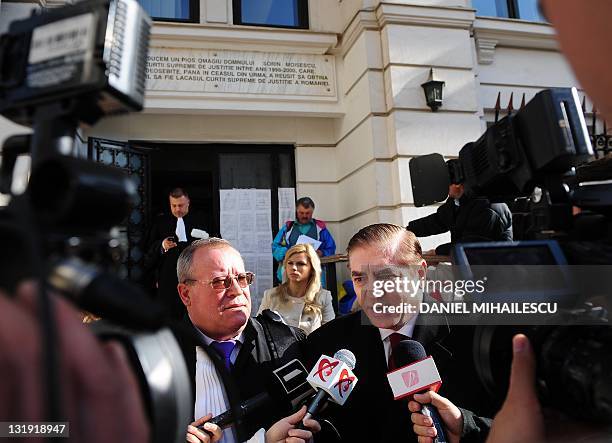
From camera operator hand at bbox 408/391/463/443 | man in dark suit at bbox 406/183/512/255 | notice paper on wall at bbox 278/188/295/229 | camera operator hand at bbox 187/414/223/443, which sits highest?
notice paper on wall at bbox 278/188/295/229

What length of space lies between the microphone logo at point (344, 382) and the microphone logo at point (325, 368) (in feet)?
A: 0.11

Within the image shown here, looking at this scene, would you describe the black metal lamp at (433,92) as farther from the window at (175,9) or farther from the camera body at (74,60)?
the camera body at (74,60)

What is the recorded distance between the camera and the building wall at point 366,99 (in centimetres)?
633

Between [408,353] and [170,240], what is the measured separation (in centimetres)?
443

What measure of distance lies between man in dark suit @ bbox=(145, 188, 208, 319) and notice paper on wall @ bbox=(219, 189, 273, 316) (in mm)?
1004

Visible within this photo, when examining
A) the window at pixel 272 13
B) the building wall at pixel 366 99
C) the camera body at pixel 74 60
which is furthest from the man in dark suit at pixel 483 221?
the window at pixel 272 13

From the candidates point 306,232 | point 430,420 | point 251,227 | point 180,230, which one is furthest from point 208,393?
point 251,227

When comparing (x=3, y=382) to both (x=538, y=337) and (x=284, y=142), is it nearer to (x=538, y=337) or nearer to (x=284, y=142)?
(x=538, y=337)

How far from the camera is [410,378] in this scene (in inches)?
60.0

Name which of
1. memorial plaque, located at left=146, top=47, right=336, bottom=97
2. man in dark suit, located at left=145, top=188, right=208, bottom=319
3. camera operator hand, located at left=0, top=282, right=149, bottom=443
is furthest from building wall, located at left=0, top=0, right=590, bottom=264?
camera operator hand, located at left=0, top=282, right=149, bottom=443

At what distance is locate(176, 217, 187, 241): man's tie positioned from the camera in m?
5.90

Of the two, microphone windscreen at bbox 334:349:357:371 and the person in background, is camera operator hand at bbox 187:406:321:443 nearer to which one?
microphone windscreen at bbox 334:349:357:371

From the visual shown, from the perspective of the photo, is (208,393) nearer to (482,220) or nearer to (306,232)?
(482,220)

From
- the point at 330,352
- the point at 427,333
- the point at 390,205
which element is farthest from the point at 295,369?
the point at 390,205
